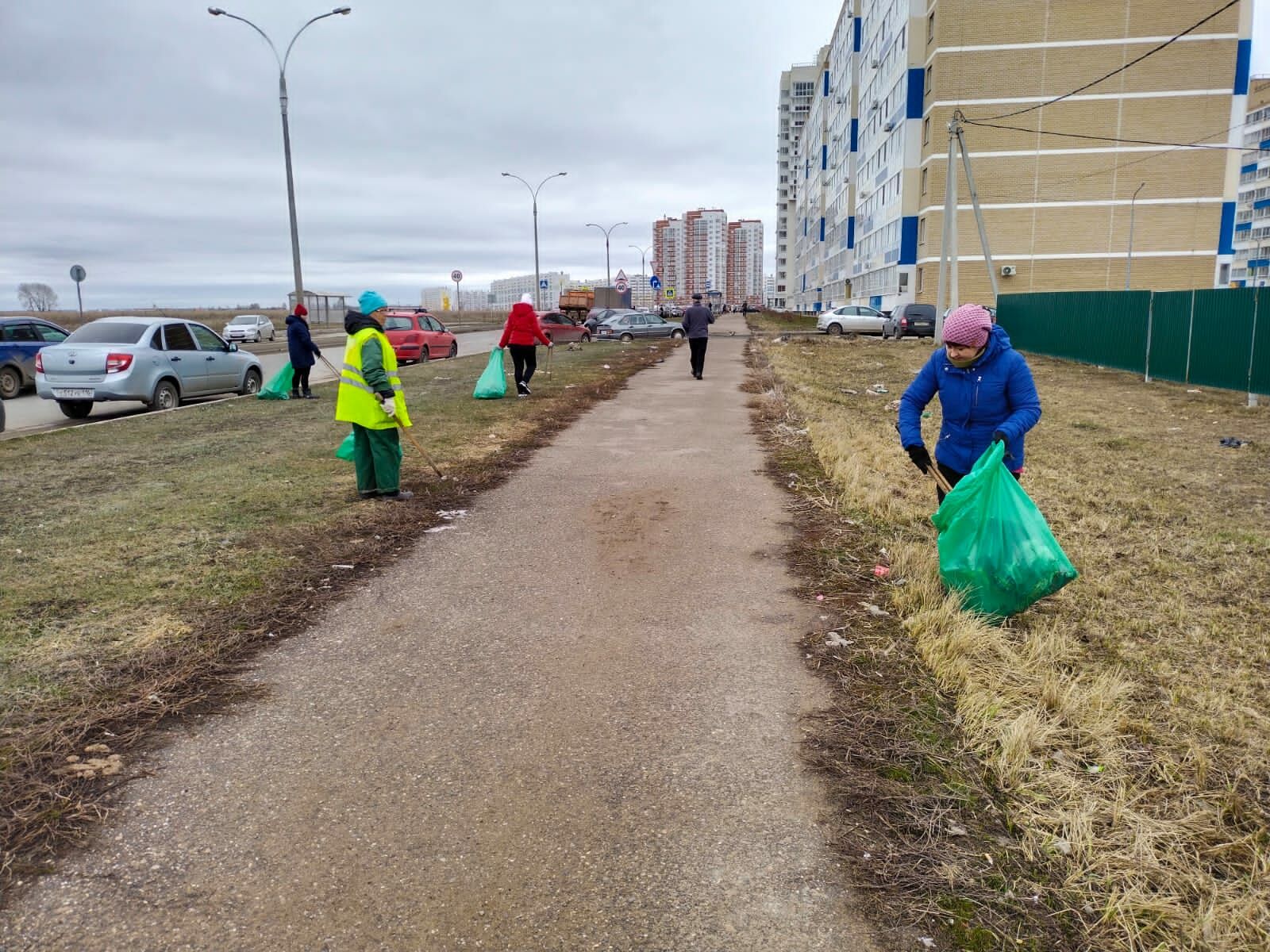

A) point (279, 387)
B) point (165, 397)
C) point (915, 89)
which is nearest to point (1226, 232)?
point (915, 89)

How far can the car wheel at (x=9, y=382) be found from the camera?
17000 mm

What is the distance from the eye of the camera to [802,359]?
26.4 meters

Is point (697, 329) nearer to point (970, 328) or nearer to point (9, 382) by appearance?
point (9, 382)

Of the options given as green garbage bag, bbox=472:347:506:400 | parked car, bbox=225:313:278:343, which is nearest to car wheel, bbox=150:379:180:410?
green garbage bag, bbox=472:347:506:400

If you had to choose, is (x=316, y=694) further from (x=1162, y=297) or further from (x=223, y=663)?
(x=1162, y=297)

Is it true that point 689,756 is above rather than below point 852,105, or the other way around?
below

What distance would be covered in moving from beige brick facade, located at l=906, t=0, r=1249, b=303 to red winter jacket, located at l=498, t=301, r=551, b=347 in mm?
35068

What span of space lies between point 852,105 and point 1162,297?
57.8 metres

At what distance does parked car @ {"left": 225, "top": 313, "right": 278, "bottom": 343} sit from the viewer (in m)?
41.2

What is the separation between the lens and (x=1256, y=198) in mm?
114750

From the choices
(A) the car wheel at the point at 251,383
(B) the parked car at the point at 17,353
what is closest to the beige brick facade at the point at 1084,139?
(A) the car wheel at the point at 251,383

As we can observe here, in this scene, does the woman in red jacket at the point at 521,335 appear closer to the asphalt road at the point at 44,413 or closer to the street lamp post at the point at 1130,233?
the asphalt road at the point at 44,413

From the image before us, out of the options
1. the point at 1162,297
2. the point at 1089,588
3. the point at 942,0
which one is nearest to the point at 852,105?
the point at 942,0

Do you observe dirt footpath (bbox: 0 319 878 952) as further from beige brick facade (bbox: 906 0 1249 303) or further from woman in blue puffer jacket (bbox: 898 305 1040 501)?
beige brick facade (bbox: 906 0 1249 303)
